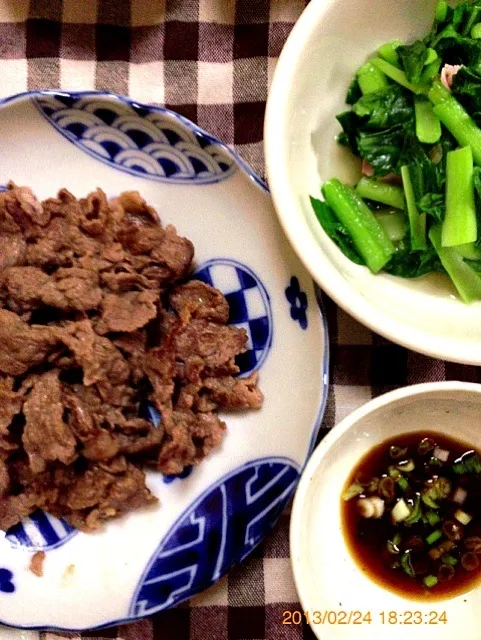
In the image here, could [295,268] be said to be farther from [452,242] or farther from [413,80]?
[413,80]

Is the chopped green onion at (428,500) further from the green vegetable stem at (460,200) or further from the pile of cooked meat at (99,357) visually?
the green vegetable stem at (460,200)

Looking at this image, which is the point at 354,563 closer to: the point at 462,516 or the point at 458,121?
the point at 462,516

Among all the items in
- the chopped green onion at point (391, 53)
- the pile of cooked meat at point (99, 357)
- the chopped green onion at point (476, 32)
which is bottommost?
the pile of cooked meat at point (99, 357)

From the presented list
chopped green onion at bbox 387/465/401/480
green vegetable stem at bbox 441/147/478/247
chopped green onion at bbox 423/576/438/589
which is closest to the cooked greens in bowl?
green vegetable stem at bbox 441/147/478/247

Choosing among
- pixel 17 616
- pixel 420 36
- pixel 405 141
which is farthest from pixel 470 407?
pixel 17 616

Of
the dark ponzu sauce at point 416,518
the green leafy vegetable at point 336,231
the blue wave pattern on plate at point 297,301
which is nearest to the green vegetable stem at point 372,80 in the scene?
the green leafy vegetable at point 336,231

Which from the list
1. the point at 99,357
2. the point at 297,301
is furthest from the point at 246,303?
the point at 99,357

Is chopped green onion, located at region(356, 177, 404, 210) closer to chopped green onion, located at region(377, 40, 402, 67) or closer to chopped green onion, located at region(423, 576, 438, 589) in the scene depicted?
chopped green onion, located at region(377, 40, 402, 67)
